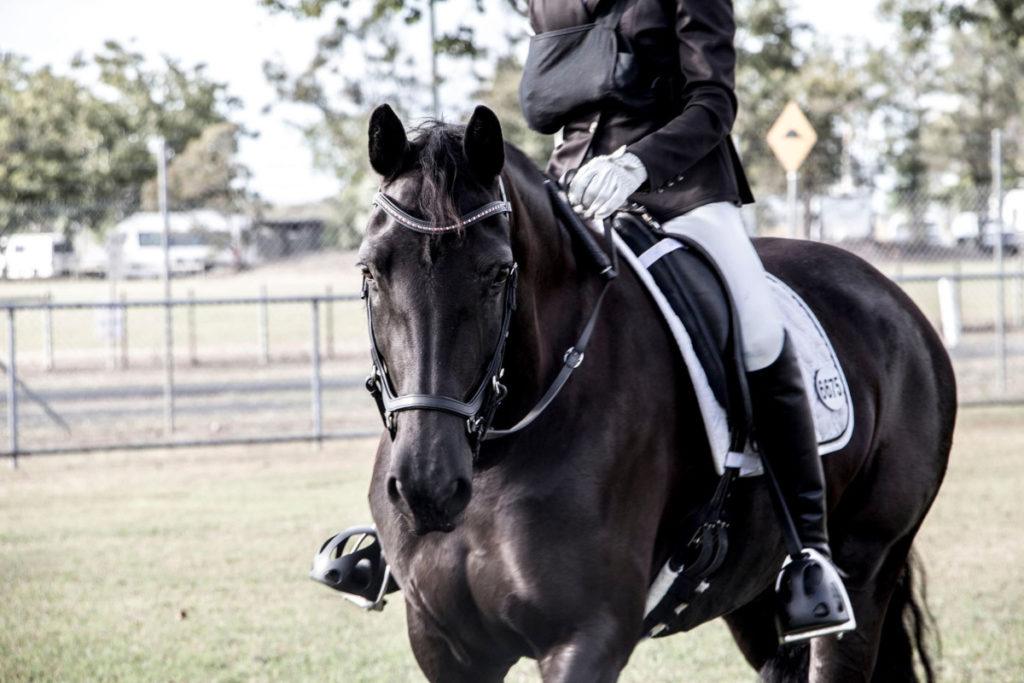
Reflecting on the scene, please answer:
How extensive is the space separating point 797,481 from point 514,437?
3.27 feet

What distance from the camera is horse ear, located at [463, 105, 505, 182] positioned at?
224 centimetres

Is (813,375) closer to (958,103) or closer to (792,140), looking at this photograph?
(792,140)

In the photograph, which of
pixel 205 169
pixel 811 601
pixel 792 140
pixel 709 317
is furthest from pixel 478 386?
pixel 205 169

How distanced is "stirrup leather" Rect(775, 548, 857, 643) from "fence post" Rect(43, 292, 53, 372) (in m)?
8.95

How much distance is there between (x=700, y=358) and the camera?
283 centimetres

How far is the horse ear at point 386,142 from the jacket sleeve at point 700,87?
70 cm

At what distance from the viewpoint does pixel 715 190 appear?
10.0 feet

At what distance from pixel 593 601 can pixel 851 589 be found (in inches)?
66.8

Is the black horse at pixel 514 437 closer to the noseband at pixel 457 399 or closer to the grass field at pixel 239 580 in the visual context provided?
the noseband at pixel 457 399

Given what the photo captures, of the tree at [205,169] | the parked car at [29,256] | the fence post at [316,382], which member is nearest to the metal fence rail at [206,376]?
the fence post at [316,382]

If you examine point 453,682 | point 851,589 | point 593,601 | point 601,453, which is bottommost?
point 851,589

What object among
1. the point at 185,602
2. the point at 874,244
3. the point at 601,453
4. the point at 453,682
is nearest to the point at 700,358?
the point at 601,453

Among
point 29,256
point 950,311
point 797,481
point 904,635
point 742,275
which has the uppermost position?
point 742,275

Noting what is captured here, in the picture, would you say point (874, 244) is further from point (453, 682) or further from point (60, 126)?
point (453, 682)
